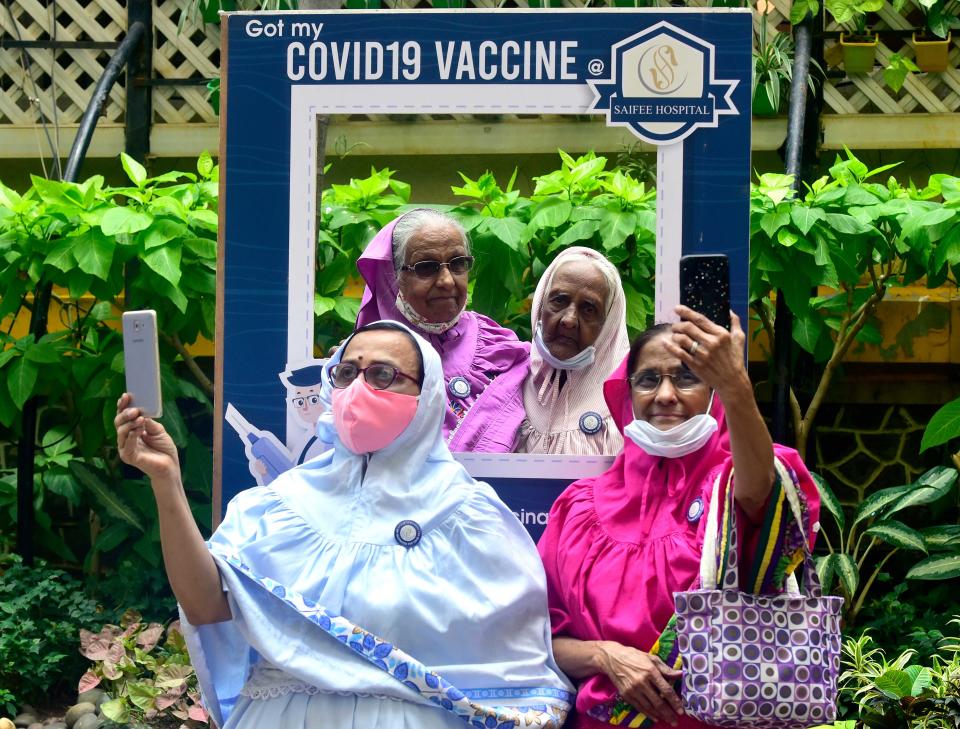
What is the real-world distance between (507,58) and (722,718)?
1862 mm

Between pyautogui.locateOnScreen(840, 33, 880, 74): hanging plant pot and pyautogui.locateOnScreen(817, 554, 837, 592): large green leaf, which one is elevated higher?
pyautogui.locateOnScreen(840, 33, 880, 74): hanging plant pot

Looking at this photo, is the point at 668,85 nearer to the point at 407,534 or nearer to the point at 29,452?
the point at 407,534

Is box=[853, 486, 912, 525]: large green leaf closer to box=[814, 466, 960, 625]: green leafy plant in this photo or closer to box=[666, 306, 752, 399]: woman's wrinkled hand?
box=[814, 466, 960, 625]: green leafy plant

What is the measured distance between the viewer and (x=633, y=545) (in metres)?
3.09

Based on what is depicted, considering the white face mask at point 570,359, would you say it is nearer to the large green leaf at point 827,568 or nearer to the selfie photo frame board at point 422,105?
the selfie photo frame board at point 422,105

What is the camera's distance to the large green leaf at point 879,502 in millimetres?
5070

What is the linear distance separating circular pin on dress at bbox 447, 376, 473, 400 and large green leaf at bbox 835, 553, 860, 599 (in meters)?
1.96

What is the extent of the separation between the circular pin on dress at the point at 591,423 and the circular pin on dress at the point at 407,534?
777 mm

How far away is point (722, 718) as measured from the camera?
9.20ft

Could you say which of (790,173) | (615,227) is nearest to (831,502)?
(790,173)

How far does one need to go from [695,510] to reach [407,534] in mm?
653

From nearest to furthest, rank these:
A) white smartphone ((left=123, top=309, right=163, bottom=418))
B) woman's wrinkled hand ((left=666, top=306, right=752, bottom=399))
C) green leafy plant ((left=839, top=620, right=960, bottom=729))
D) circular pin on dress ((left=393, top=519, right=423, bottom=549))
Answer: woman's wrinkled hand ((left=666, top=306, right=752, bottom=399)) < white smartphone ((left=123, top=309, right=163, bottom=418)) < circular pin on dress ((left=393, top=519, right=423, bottom=549)) < green leafy plant ((left=839, top=620, right=960, bottom=729))

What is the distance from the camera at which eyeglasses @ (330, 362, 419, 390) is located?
314 cm

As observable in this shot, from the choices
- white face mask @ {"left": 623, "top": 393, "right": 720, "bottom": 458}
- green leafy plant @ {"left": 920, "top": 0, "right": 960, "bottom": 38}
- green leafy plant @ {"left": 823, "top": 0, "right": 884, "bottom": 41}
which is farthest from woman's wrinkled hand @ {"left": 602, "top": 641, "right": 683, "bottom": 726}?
green leafy plant @ {"left": 920, "top": 0, "right": 960, "bottom": 38}
